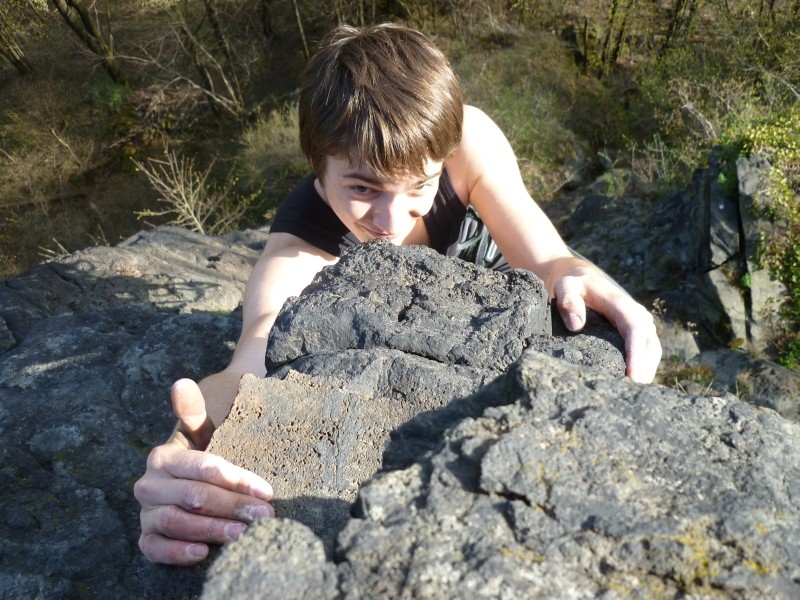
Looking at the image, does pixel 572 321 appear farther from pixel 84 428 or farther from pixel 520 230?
pixel 84 428

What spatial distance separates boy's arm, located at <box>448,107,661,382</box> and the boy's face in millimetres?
426

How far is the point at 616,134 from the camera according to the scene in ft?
39.4

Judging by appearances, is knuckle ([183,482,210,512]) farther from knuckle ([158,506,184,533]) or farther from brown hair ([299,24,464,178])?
brown hair ([299,24,464,178])

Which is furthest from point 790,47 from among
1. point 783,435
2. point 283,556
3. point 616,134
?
point 283,556

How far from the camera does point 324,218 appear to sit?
8.27 feet

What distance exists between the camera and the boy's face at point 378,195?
6.52 ft

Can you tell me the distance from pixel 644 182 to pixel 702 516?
882 cm

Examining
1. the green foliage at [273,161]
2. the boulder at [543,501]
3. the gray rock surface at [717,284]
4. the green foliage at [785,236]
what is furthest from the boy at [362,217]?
the green foliage at [273,161]

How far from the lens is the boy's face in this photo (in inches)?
78.2

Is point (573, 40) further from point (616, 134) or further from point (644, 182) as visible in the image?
point (644, 182)

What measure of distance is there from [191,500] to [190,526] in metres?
0.05

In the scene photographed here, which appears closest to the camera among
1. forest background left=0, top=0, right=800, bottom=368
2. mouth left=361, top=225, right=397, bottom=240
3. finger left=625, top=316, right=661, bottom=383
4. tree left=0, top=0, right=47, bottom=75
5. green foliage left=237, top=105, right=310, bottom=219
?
finger left=625, top=316, right=661, bottom=383

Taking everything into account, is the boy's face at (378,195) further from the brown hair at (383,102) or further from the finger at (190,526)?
the finger at (190,526)

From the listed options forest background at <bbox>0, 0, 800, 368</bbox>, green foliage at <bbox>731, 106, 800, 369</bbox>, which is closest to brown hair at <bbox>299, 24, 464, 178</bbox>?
green foliage at <bbox>731, 106, 800, 369</bbox>
